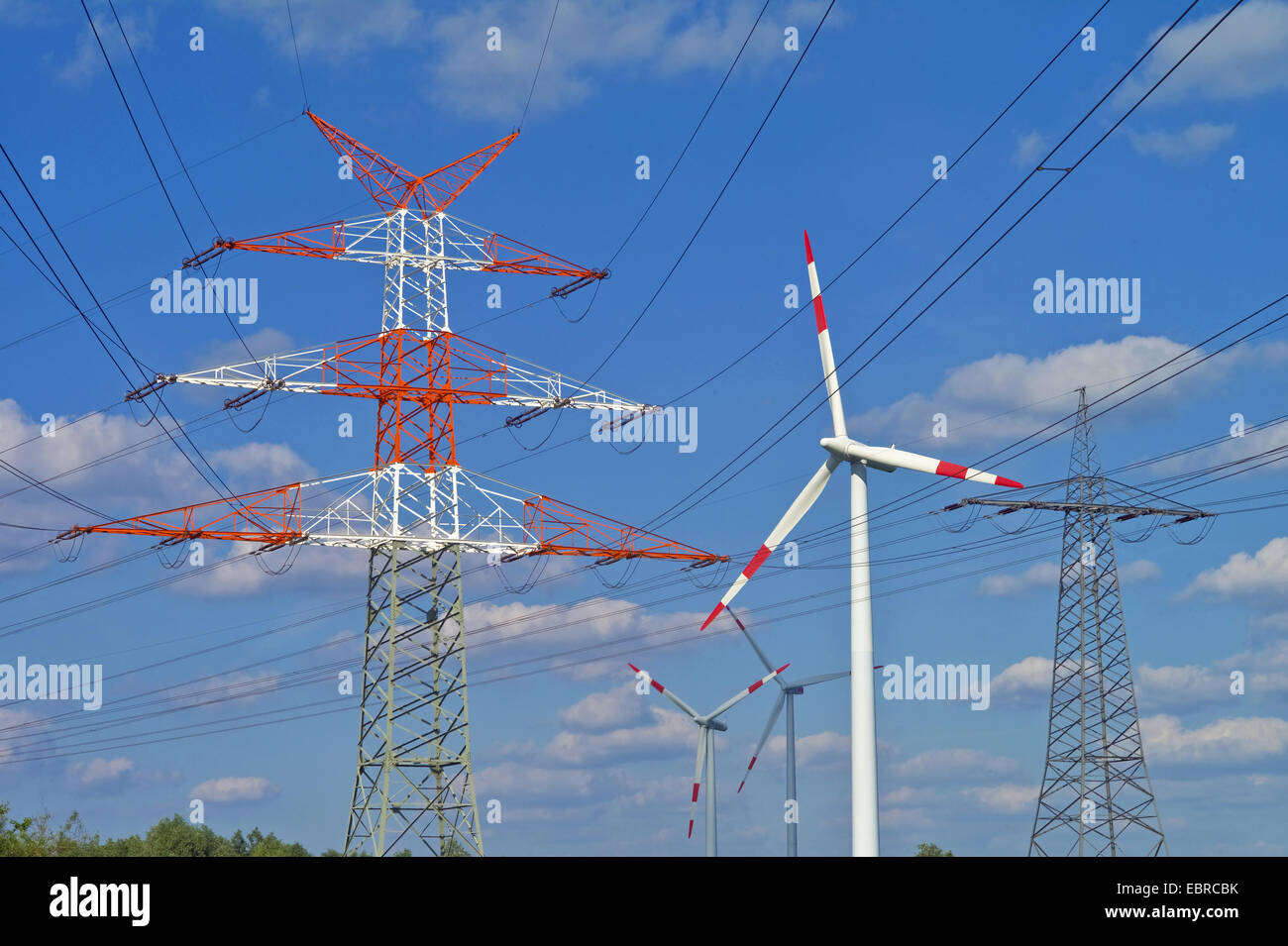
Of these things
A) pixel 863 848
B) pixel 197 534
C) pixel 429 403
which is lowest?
pixel 863 848

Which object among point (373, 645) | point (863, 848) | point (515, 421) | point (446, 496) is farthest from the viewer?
point (515, 421)
